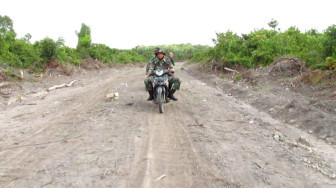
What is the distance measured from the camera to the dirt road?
12.6ft

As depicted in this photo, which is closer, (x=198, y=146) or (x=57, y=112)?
(x=198, y=146)

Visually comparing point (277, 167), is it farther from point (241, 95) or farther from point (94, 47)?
point (94, 47)

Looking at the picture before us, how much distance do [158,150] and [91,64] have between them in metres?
23.1

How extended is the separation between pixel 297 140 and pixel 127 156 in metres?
3.36

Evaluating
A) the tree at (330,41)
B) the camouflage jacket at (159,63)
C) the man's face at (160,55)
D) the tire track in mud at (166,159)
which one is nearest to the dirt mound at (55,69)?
the camouflage jacket at (159,63)

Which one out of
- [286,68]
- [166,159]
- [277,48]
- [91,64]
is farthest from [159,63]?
[91,64]

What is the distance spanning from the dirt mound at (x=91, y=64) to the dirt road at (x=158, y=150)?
17.0 meters

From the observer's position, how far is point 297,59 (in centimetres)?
1221

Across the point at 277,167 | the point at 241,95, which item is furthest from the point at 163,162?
the point at 241,95

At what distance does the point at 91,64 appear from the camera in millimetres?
26594

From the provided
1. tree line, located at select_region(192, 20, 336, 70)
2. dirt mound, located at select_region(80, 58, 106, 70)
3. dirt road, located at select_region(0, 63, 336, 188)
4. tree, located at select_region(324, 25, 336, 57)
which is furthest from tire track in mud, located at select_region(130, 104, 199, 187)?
dirt mound, located at select_region(80, 58, 106, 70)

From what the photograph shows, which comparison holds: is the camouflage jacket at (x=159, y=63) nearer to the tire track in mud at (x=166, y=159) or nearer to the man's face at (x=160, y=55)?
the man's face at (x=160, y=55)

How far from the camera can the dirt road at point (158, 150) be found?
3840mm

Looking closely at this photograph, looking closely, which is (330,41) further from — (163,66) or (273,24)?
(273,24)
